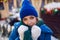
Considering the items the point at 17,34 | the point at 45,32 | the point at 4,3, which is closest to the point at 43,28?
the point at 45,32

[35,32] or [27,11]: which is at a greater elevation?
[27,11]

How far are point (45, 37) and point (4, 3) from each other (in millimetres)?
2850

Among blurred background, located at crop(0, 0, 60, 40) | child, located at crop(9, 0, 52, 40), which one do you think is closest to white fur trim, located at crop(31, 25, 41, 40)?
child, located at crop(9, 0, 52, 40)

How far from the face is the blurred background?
90.6 inches

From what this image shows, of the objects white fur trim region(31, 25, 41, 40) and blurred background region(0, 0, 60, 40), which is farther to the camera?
blurred background region(0, 0, 60, 40)

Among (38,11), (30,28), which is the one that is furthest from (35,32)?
(38,11)

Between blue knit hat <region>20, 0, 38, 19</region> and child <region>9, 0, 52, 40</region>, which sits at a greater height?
blue knit hat <region>20, 0, 38, 19</region>

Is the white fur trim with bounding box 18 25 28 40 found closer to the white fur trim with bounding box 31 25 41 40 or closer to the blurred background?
the white fur trim with bounding box 31 25 41 40

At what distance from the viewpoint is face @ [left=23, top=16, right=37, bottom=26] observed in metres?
1.25

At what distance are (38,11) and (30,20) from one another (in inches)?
100

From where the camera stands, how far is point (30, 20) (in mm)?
1261

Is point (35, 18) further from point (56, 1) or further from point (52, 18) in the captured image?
point (52, 18)

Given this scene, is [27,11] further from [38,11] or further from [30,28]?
[38,11]

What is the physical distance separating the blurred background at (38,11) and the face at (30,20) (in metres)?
2.30
